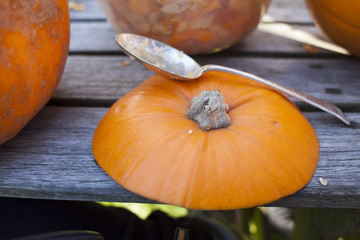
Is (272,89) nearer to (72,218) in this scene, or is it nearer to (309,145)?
(309,145)

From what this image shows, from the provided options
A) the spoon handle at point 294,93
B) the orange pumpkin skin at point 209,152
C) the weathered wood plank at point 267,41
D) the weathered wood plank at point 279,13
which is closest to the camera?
the orange pumpkin skin at point 209,152

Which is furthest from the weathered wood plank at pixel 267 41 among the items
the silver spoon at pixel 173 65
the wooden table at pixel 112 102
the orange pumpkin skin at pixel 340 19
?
the silver spoon at pixel 173 65

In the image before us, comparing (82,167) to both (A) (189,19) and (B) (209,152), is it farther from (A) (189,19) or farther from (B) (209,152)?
(A) (189,19)

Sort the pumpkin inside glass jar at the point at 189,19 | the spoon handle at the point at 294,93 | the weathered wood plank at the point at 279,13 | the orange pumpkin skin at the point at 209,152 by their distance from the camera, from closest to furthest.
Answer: the orange pumpkin skin at the point at 209,152
the spoon handle at the point at 294,93
the pumpkin inside glass jar at the point at 189,19
the weathered wood plank at the point at 279,13

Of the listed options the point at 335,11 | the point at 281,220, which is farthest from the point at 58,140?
the point at 281,220

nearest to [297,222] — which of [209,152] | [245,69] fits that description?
[245,69]

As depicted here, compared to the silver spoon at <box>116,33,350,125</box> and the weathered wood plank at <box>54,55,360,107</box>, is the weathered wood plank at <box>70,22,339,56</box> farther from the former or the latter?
the silver spoon at <box>116,33,350,125</box>

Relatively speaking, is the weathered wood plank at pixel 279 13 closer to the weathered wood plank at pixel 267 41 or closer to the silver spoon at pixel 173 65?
the weathered wood plank at pixel 267 41
